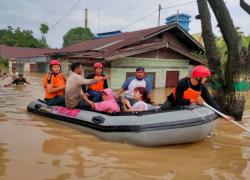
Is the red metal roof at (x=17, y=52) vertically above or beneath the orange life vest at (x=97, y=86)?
above

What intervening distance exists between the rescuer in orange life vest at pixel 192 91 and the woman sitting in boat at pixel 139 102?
42cm

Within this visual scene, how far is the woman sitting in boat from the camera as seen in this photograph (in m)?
5.98

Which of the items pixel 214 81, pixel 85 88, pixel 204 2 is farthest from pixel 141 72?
pixel 204 2

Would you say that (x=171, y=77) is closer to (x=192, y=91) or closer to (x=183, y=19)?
(x=183, y=19)

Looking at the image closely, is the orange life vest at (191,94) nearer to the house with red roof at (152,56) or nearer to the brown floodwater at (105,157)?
the brown floodwater at (105,157)

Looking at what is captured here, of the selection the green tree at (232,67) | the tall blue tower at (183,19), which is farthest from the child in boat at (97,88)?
the tall blue tower at (183,19)

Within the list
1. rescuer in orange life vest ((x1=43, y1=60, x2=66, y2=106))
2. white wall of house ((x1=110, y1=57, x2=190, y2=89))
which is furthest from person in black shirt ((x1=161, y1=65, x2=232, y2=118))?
white wall of house ((x1=110, y1=57, x2=190, y2=89))

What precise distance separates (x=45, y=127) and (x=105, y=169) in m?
2.83

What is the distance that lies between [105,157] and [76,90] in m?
2.01

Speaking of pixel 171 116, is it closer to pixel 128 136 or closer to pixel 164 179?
pixel 128 136

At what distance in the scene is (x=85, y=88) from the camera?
7.53 meters

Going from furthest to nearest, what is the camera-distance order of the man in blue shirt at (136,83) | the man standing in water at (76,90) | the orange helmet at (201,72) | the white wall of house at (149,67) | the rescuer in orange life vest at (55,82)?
the white wall of house at (149,67)
the rescuer in orange life vest at (55,82)
the man in blue shirt at (136,83)
the man standing in water at (76,90)
the orange helmet at (201,72)

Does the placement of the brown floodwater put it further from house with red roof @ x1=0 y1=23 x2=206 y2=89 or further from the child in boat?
house with red roof @ x1=0 y1=23 x2=206 y2=89

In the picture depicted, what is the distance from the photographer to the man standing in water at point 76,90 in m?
6.31
